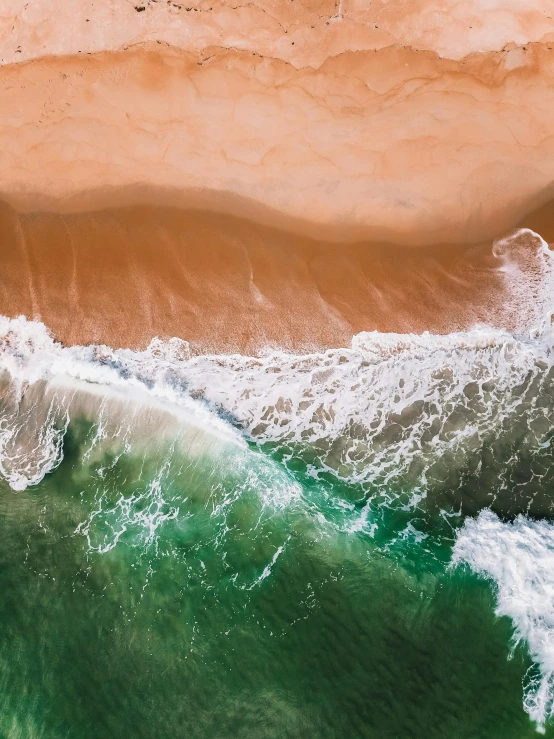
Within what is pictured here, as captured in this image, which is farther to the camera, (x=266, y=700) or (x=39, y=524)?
(x=39, y=524)

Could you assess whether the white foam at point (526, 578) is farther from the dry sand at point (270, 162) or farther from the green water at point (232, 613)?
the dry sand at point (270, 162)

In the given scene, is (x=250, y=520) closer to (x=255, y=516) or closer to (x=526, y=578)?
(x=255, y=516)

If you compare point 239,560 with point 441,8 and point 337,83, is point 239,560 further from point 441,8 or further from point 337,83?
point 441,8

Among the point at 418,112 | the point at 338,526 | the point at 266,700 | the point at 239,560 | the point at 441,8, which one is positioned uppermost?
the point at 441,8

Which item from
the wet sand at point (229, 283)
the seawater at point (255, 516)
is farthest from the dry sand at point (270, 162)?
the seawater at point (255, 516)

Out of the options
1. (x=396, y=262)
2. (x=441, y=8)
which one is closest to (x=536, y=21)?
(x=441, y=8)
